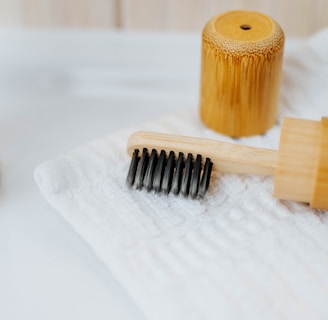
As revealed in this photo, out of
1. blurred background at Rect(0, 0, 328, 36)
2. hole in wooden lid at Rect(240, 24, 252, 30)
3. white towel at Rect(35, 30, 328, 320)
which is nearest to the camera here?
white towel at Rect(35, 30, 328, 320)

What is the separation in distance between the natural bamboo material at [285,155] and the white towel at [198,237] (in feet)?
0.08

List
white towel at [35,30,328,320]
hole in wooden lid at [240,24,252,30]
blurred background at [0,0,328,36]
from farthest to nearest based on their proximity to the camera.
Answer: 1. blurred background at [0,0,328,36]
2. hole in wooden lid at [240,24,252,30]
3. white towel at [35,30,328,320]

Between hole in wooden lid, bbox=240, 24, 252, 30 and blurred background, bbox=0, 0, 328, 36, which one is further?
blurred background, bbox=0, 0, 328, 36

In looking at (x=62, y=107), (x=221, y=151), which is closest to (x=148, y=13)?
(x=62, y=107)

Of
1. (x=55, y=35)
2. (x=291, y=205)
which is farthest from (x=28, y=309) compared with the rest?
(x=55, y=35)

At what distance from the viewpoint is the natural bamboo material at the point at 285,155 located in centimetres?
63

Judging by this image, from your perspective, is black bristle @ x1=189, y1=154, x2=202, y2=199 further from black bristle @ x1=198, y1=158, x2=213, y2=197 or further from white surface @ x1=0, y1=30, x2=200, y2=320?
white surface @ x1=0, y1=30, x2=200, y2=320

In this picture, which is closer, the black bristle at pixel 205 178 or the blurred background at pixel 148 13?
the black bristle at pixel 205 178

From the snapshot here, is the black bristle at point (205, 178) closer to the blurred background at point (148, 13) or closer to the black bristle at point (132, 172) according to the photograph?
the black bristle at point (132, 172)

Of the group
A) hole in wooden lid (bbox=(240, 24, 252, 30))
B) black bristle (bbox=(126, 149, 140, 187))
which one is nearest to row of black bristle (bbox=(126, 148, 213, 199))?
black bristle (bbox=(126, 149, 140, 187))

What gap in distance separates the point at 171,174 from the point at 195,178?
0.08 ft

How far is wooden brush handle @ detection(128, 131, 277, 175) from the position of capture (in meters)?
0.67

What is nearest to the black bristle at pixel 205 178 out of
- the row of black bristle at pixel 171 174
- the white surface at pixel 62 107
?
the row of black bristle at pixel 171 174

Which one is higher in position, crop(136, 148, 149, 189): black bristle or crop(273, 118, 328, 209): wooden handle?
crop(273, 118, 328, 209): wooden handle
